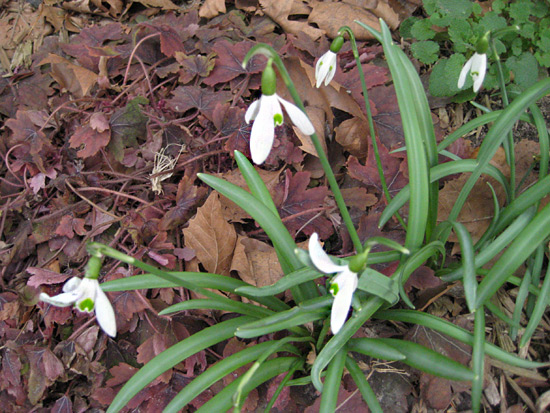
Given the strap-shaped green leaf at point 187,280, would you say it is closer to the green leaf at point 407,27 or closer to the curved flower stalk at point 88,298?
the curved flower stalk at point 88,298

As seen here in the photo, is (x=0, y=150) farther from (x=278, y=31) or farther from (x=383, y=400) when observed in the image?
(x=383, y=400)

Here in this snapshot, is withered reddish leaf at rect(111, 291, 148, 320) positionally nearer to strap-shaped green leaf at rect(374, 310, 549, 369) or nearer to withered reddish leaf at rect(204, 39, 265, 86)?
strap-shaped green leaf at rect(374, 310, 549, 369)

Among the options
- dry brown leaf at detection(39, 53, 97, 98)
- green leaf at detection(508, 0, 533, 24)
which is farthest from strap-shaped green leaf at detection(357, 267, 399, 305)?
dry brown leaf at detection(39, 53, 97, 98)

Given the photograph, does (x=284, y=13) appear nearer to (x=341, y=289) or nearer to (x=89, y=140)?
(x=89, y=140)

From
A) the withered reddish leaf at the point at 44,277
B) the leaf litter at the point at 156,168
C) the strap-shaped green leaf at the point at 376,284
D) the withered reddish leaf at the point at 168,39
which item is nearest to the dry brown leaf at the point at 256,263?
the leaf litter at the point at 156,168

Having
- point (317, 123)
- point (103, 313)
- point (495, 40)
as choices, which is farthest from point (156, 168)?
point (495, 40)

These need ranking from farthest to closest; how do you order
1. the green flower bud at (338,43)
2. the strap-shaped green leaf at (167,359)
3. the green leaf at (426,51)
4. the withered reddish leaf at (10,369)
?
1. the green leaf at (426,51)
2. the withered reddish leaf at (10,369)
3. the strap-shaped green leaf at (167,359)
4. the green flower bud at (338,43)
